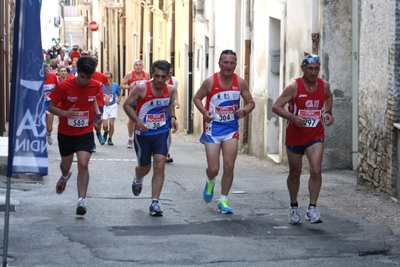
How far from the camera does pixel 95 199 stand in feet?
37.9

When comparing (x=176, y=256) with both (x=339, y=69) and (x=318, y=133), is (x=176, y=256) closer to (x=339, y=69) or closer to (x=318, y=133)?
(x=318, y=133)

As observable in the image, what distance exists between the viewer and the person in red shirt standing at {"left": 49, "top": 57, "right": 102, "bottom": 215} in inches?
397

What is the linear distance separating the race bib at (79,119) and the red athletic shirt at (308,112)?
212cm

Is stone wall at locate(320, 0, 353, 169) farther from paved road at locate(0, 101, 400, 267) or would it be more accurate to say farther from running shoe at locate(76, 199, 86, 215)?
running shoe at locate(76, 199, 86, 215)

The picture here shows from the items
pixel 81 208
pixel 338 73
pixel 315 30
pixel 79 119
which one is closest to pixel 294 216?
pixel 81 208

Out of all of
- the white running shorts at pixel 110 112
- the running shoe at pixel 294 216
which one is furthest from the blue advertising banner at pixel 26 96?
the white running shorts at pixel 110 112

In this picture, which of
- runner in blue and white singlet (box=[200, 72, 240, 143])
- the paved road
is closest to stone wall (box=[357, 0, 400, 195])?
the paved road

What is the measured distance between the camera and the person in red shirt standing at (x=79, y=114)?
10.1 m

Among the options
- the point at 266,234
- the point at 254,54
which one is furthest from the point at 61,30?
the point at 266,234

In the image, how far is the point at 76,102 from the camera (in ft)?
33.4

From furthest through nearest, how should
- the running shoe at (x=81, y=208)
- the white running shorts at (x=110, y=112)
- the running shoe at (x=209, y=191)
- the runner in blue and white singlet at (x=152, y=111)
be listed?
the white running shorts at (x=110, y=112) → the running shoe at (x=209, y=191) → the runner in blue and white singlet at (x=152, y=111) → the running shoe at (x=81, y=208)

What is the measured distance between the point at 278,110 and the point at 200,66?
17590mm

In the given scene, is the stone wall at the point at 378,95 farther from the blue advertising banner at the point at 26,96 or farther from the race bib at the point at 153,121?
the blue advertising banner at the point at 26,96

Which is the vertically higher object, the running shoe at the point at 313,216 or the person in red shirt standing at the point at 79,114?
the person in red shirt standing at the point at 79,114
